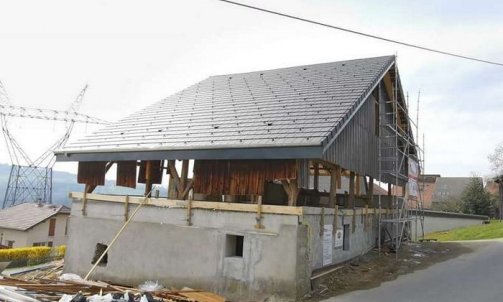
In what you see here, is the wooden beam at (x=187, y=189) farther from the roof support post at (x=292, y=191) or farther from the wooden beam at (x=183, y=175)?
the roof support post at (x=292, y=191)

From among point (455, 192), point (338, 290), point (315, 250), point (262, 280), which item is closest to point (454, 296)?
point (338, 290)

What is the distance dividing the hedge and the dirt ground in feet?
82.3

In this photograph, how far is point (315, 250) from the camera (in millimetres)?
12047

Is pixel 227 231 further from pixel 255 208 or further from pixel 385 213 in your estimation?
pixel 385 213

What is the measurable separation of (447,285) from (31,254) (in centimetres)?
3227

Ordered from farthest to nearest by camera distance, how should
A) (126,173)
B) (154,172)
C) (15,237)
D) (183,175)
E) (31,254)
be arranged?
1. (15,237)
2. (31,254)
3. (154,172)
4. (126,173)
5. (183,175)

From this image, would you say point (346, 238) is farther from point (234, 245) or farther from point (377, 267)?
point (234, 245)

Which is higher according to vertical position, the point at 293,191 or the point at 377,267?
the point at 293,191

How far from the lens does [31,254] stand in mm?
34125

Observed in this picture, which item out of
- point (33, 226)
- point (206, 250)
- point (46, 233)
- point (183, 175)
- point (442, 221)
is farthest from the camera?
point (46, 233)

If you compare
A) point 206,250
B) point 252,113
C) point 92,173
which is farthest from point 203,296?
point 92,173

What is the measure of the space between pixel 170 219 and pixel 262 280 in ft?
12.4

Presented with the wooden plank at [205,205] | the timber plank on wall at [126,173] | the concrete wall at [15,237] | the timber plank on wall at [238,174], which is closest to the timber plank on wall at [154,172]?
the timber plank on wall at [126,173]

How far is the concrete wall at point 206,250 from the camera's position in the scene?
11156 mm
